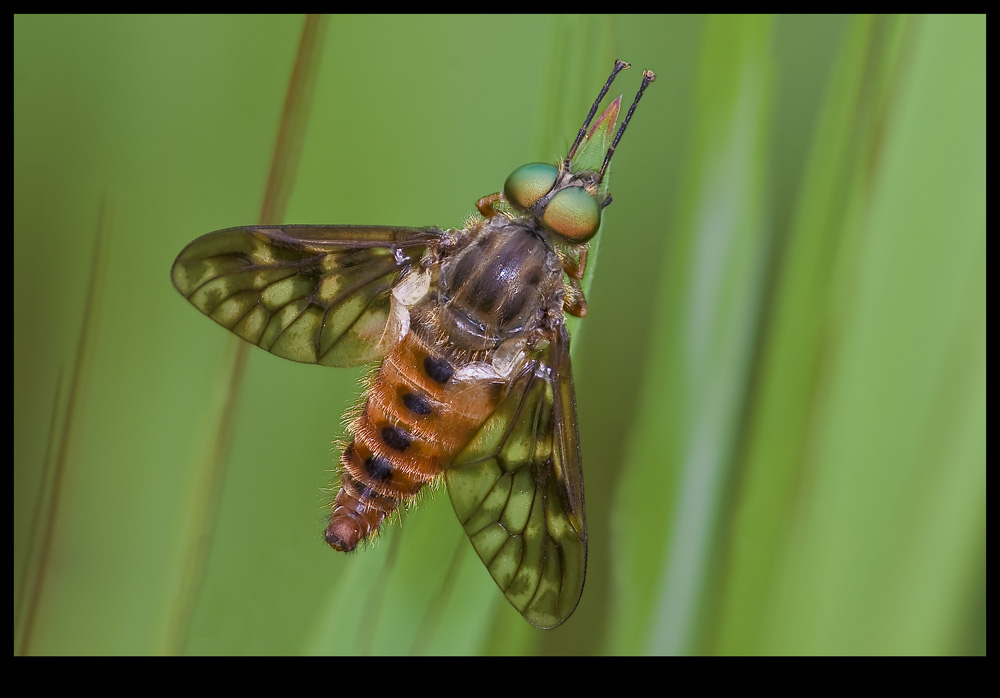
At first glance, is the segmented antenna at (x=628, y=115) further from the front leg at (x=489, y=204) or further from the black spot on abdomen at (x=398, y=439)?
the black spot on abdomen at (x=398, y=439)

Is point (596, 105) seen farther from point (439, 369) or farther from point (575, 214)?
point (439, 369)

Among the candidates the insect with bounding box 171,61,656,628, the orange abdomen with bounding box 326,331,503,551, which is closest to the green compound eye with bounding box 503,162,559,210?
the insect with bounding box 171,61,656,628

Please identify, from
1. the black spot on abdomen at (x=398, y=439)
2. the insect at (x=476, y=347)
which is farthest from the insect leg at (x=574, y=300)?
the black spot on abdomen at (x=398, y=439)

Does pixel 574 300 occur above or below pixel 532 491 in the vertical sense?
above

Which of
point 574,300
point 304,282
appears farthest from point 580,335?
point 304,282

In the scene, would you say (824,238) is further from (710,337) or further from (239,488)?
(239,488)
